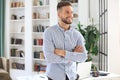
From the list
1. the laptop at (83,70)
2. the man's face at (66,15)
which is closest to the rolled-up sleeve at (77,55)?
the man's face at (66,15)

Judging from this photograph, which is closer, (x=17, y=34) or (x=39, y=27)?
(x=39, y=27)

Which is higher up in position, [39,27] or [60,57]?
[39,27]

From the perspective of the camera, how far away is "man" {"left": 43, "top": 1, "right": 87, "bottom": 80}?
2072 mm

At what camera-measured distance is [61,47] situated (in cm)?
213

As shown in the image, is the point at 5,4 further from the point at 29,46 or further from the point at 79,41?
the point at 79,41
